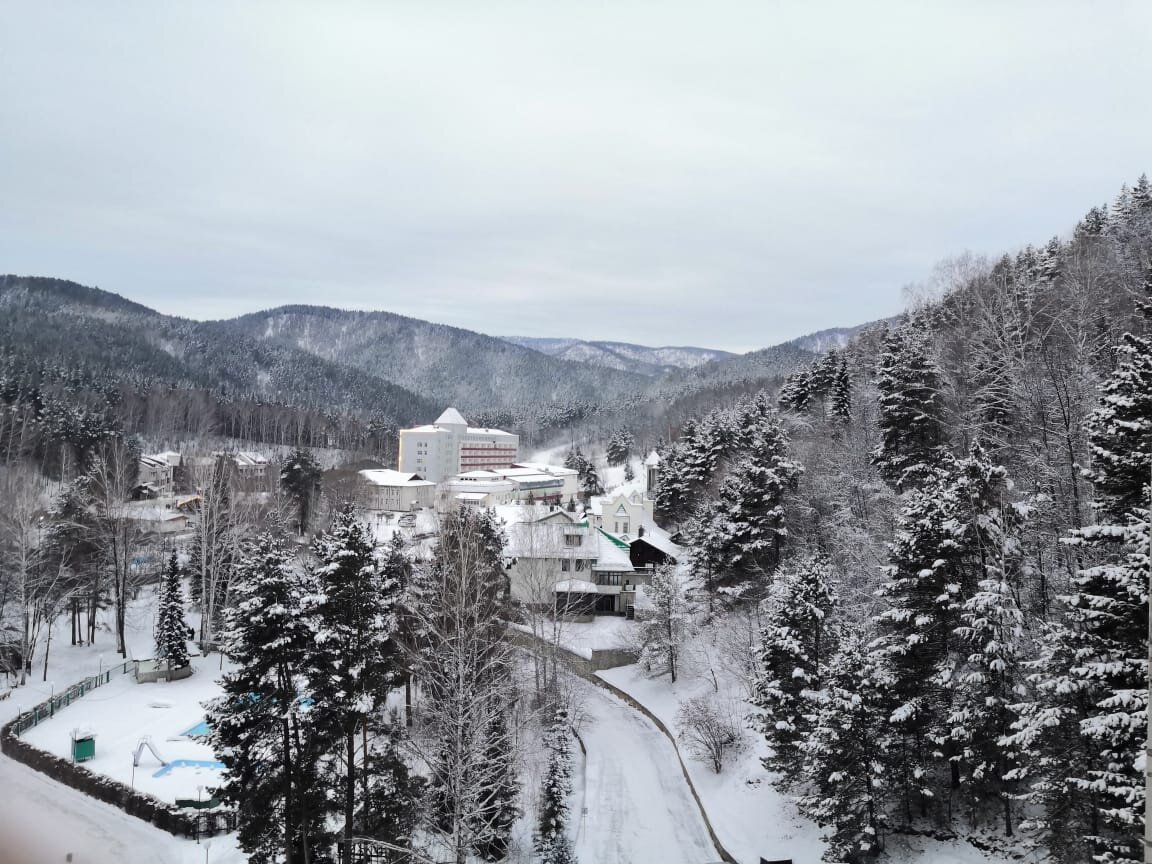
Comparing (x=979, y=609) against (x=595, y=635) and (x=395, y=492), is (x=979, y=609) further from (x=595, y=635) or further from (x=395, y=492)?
(x=395, y=492)

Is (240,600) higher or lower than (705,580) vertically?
higher

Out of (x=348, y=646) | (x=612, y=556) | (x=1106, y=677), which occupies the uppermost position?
(x=1106, y=677)

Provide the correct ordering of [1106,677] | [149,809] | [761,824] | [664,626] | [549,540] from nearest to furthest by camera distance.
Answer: [1106,677]
[149,809]
[761,824]
[664,626]
[549,540]

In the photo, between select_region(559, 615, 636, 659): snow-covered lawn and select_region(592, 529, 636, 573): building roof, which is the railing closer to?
select_region(559, 615, 636, 659): snow-covered lawn

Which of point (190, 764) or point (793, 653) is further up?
point (793, 653)

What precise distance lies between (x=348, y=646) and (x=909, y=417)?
22.9 metres

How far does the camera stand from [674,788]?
24.6 m

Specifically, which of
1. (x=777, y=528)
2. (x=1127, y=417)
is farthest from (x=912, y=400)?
(x=1127, y=417)

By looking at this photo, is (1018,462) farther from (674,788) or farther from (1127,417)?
(674,788)

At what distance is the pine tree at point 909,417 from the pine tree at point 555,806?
16.2 metres

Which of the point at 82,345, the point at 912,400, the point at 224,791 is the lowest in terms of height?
the point at 224,791

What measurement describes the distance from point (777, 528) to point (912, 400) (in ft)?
26.3

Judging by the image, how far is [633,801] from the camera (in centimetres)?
2361

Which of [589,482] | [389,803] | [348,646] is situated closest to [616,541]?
[389,803]
